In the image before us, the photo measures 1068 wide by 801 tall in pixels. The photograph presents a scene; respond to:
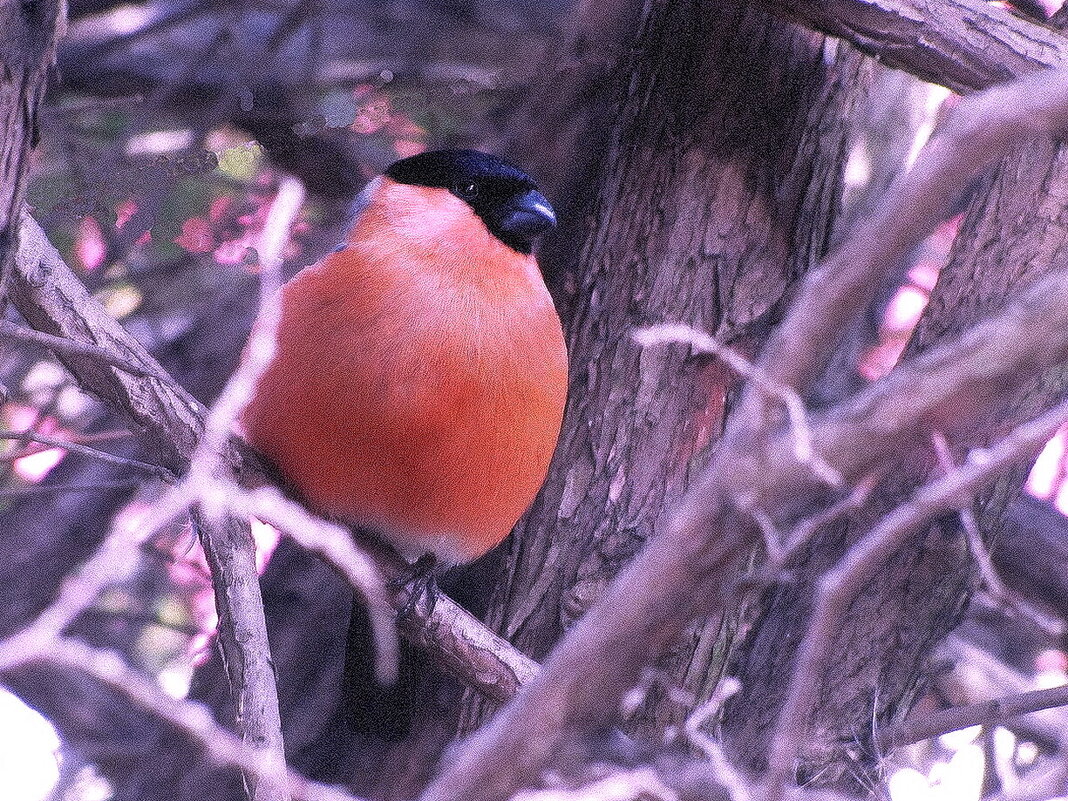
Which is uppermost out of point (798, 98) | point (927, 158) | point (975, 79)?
point (927, 158)

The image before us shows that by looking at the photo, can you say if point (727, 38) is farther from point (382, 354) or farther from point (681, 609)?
point (681, 609)

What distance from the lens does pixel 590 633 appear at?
1.19m

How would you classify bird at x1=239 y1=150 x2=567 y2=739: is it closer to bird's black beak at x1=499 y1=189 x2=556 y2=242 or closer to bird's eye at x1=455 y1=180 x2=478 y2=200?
bird's black beak at x1=499 y1=189 x2=556 y2=242

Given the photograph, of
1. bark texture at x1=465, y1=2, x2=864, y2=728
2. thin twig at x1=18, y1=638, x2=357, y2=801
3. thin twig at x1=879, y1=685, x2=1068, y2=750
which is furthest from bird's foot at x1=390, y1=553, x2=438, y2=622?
thin twig at x1=18, y1=638, x2=357, y2=801

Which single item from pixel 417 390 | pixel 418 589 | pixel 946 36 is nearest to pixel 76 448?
pixel 417 390

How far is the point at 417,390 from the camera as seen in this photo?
8.13 feet

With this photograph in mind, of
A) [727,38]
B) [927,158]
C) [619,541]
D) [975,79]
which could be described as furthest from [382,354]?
[927,158]

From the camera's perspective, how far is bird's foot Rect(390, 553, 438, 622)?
2514 mm

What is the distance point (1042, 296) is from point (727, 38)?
178 cm

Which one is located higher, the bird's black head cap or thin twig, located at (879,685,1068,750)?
the bird's black head cap

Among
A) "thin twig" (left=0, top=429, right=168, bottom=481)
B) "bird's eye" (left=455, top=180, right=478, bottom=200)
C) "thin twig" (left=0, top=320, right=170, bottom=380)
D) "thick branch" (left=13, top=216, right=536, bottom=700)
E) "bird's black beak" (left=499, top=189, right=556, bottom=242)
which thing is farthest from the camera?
"bird's eye" (left=455, top=180, right=478, bottom=200)

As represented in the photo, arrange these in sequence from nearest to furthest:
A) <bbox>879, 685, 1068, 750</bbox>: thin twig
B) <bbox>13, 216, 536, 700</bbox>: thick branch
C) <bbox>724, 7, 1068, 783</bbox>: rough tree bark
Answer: <bbox>13, 216, 536, 700</bbox>: thick branch, <bbox>879, 685, 1068, 750</bbox>: thin twig, <bbox>724, 7, 1068, 783</bbox>: rough tree bark

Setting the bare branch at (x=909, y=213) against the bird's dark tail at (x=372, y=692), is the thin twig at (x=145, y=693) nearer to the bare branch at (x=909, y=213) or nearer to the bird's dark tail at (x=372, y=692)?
the bare branch at (x=909, y=213)

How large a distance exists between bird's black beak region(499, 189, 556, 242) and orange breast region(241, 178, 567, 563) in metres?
0.08
